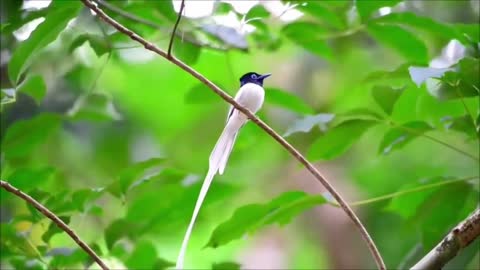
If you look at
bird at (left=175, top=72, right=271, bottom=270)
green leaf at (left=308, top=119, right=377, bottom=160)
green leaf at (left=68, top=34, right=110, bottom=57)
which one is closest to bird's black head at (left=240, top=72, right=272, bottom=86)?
bird at (left=175, top=72, right=271, bottom=270)

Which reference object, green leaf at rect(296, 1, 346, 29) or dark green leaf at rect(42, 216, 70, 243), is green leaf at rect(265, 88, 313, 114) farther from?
dark green leaf at rect(42, 216, 70, 243)

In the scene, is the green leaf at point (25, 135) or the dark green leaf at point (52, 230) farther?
the green leaf at point (25, 135)

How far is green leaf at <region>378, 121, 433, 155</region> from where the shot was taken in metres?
1.22

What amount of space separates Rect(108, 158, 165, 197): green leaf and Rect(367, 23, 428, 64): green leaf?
45cm

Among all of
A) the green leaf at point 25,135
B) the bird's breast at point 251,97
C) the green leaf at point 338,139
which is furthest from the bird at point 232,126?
the green leaf at point 25,135

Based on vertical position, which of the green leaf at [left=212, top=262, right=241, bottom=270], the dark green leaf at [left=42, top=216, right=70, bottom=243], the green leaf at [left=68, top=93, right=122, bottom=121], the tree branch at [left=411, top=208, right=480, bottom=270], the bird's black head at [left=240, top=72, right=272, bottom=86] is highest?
the bird's black head at [left=240, top=72, right=272, bottom=86]

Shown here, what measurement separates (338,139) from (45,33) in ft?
1.58

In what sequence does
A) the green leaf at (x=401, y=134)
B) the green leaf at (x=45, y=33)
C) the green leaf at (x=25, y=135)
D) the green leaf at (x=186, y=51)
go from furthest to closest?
the green leaf at (x=25, y=135) → the green leaf at (x=186, y=51) → the green leaf at (x=401, y=134) → the green leaf at (x=45, y=33)

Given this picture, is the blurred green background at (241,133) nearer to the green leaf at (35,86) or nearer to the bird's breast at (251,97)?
the green leaf at (35,86)

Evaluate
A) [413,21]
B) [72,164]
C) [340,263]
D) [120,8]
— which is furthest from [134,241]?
[340,263]

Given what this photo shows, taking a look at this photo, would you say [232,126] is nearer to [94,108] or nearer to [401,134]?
[401,134]

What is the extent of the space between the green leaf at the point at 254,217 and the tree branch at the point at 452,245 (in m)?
0.23

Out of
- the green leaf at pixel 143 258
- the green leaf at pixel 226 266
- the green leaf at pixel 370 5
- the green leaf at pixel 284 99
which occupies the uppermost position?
the green leaf at pixel 370 5

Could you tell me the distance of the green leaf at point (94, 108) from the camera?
1525mm
